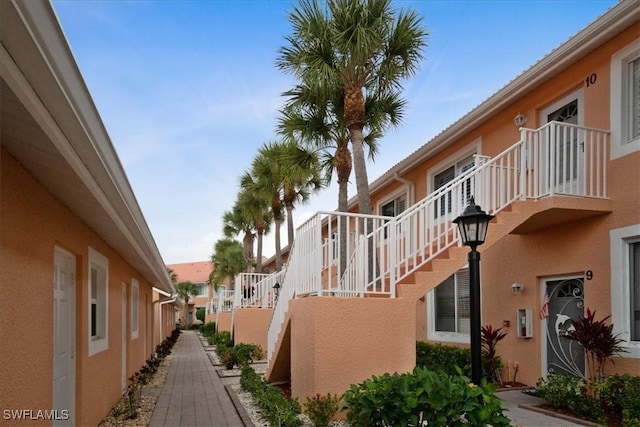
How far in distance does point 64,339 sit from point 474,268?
4.54 metres

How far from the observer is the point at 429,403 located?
4984 millimetres

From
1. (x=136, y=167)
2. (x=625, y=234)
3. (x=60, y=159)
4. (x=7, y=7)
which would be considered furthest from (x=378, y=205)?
(x=7, y=7)

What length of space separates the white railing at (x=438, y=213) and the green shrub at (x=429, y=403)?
1.88 meters

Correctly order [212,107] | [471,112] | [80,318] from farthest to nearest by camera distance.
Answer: [212,107]
[471,112]
[80,318]

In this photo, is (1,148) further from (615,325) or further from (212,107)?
(212,107)

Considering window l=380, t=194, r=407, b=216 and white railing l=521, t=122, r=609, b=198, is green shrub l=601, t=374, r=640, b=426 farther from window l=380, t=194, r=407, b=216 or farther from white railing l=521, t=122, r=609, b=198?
window l=380, t=194, r=407, b=216

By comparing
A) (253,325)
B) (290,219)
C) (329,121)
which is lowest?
(253,325)

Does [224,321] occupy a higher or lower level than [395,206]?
lower

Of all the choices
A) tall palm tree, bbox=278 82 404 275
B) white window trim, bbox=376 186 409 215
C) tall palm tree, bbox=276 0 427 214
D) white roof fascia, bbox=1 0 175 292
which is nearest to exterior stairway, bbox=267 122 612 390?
Result: tall palm tree, bbox=276 0 427 214

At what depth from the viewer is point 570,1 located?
9.80 meters

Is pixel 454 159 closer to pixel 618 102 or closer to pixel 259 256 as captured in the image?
pixel 618 102

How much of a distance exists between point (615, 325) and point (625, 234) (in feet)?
4.36

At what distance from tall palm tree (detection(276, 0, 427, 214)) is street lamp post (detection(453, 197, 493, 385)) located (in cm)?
489

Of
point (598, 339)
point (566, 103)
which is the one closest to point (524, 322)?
point (598, 339)
